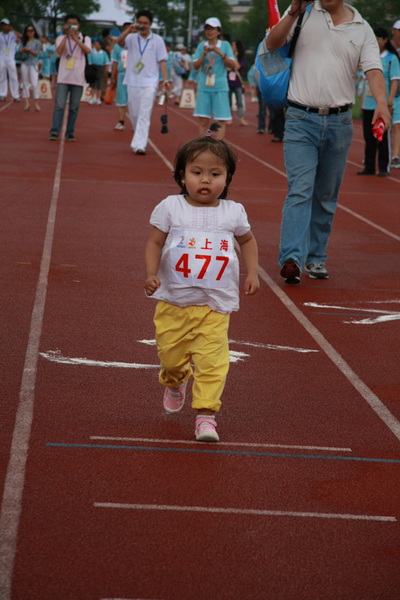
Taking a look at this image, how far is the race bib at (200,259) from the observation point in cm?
481

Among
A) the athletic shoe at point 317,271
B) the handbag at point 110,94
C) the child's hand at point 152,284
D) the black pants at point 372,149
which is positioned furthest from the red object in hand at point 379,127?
the handbag at point 110,94

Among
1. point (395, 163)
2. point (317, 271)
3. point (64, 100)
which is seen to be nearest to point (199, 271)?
point (317, 271)

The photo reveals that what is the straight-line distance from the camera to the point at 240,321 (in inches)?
282

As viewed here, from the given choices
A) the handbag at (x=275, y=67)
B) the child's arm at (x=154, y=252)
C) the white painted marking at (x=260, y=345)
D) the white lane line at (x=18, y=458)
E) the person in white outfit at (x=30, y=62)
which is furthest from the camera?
the person in white outfit at (x=30, y=62)

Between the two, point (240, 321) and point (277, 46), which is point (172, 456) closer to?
point (240, 321)

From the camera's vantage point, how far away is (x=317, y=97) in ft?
26.9

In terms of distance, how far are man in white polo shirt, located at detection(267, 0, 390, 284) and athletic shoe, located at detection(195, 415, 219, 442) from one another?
11.8 feet

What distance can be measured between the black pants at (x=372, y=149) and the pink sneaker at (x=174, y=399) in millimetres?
12375

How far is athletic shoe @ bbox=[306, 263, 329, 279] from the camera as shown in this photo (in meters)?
8.68

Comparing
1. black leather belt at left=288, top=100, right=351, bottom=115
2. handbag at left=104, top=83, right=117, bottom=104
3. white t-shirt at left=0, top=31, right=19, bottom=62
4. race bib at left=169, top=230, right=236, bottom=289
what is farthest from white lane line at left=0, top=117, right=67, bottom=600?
white t-shirt at left=0, top=31, right=19, bottom=62

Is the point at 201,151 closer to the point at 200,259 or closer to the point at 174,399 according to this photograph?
the point at 200,259

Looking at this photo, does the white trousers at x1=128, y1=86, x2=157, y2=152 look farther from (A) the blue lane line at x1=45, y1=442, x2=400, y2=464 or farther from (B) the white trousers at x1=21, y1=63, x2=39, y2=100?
(B) the white trousers at x1=21, y1=63, x2=39, y2=100

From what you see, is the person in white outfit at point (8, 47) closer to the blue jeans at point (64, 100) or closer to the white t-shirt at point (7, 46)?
the white t-shirt at point (7, 46)

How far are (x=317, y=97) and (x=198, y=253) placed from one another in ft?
12.2
